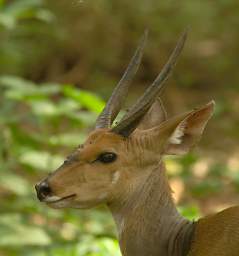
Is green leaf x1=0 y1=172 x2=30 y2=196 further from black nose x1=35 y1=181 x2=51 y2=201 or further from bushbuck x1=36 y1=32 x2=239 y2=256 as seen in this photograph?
black nose x1=35 y1=181 x2=51 y2=201

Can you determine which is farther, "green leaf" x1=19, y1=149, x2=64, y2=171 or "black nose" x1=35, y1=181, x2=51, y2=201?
"green leaf" x1=19, y1=149, x2=64, y2=171

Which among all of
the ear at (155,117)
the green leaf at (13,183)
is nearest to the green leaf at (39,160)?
the green leaf at (13,183)

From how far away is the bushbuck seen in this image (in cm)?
391

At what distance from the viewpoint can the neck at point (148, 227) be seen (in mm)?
4047

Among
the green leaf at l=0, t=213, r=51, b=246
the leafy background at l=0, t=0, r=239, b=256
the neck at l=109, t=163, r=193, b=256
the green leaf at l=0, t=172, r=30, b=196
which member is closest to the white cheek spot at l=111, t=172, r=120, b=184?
the neck at l=109, t=163, r=193, b=256

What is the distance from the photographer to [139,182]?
4.07 m

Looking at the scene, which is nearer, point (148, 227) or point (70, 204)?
point (70, 204)

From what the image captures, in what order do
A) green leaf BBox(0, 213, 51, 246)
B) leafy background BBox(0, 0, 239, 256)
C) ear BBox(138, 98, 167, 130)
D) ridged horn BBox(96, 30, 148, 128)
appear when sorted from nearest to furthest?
ridged horn BBox(96, 30, 148, 128), ear BBox(138, 98, 167, 130), green leaf BBox(0, 213, 51, 246), leafy background BBox(0, 0, 239, 256)

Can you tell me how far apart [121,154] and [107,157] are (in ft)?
0.26

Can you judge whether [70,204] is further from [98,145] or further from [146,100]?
[146,100]

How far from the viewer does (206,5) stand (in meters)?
12.4

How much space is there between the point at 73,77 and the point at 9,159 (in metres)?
7.88

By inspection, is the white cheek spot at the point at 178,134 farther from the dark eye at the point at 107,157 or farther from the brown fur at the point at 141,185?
the dark eye at the point at 107,157

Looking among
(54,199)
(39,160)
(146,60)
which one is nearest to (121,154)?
(54,199)
